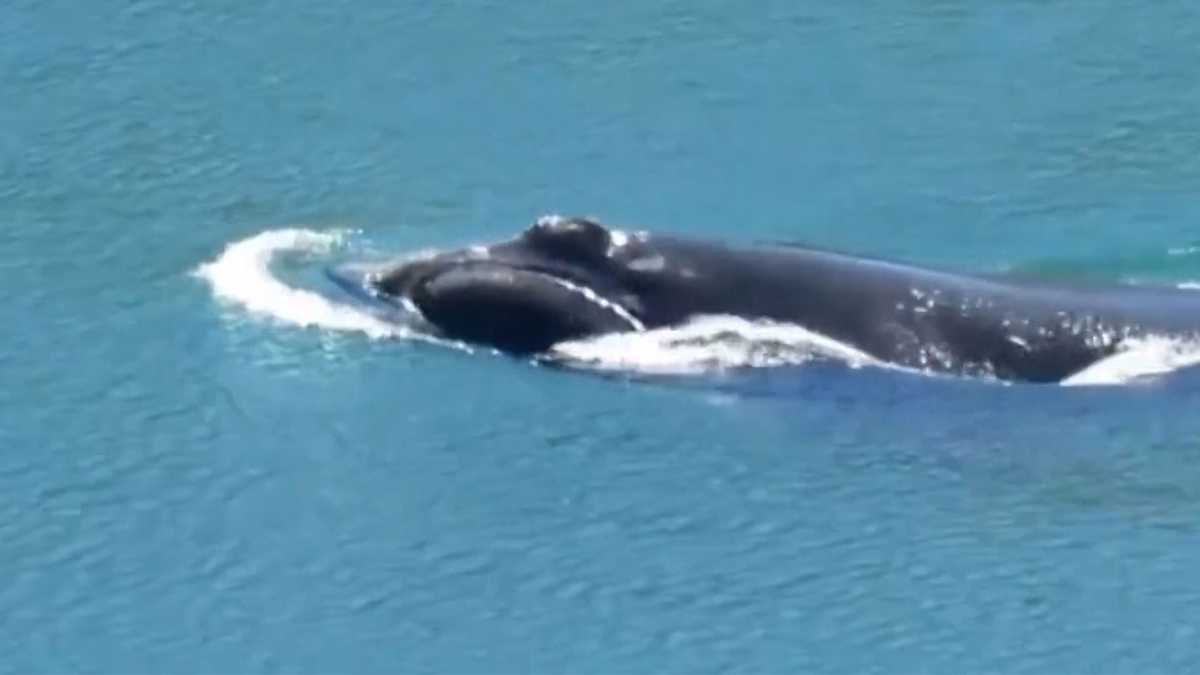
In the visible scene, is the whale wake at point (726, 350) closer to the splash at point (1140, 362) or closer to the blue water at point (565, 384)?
the splash at point (1140, 362)

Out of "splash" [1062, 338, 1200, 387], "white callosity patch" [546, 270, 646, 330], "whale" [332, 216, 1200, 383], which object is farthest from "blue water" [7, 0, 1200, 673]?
"white callosity patch" [546, 270, 646, 330]

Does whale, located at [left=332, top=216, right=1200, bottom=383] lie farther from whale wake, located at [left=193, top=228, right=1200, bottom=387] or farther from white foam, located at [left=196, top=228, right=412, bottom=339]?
white foam, located at [left=196, top=228, right=412, bottom=339]

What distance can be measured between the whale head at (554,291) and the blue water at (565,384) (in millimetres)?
420

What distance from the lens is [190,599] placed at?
24391 mm

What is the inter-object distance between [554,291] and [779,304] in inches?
67.9

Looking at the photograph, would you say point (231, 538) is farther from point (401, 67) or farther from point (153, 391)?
point (401, 67)

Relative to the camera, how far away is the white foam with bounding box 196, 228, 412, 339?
28953 millimetres

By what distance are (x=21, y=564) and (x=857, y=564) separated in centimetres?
566

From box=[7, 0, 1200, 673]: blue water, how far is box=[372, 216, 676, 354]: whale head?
0.42 metres

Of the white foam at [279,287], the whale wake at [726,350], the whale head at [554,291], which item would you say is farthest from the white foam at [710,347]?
the white foam at [279,287]

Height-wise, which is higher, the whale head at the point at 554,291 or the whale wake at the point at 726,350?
the whale head at the point at 554,291

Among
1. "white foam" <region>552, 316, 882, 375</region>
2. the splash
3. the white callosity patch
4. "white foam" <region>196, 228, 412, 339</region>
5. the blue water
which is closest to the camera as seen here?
the blue water

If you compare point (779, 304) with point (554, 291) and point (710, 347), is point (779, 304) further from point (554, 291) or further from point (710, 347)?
point (554, 291)

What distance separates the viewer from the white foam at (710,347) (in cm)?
2805
